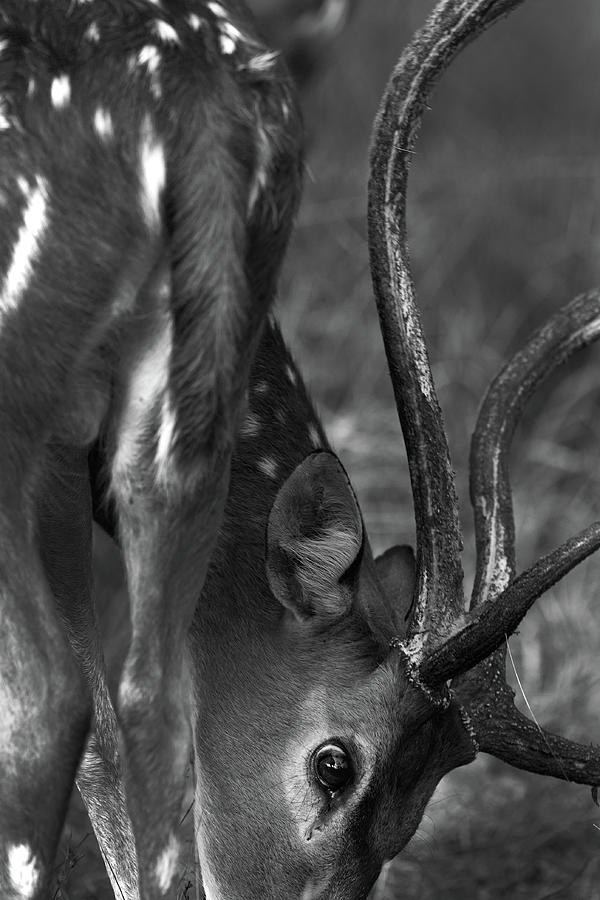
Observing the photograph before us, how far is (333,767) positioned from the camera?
3.22 meters

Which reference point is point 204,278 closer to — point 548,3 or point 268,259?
point 268,259

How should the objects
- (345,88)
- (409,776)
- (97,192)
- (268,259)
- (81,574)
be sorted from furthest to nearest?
(345,88)
(81,574)
(409,776)
(268,259)
(97,192)

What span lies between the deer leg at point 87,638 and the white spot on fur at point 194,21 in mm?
918

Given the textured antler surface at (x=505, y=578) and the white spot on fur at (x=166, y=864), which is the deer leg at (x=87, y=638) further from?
the textured antler surface at (x=505, y=578)

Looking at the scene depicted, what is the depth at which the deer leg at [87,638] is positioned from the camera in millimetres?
3236

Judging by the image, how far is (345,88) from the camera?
26.3ft

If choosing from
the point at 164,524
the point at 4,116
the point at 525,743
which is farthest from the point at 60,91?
the point at 525,743

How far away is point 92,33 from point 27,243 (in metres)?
0.41

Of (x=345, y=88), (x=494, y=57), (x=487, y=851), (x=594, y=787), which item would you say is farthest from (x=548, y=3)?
(x=594, y=787)

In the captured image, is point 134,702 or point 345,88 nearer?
point 134,702

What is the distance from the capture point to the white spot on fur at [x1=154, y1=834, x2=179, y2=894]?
2.64 metres

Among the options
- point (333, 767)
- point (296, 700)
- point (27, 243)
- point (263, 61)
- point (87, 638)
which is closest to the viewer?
point (27, 243)

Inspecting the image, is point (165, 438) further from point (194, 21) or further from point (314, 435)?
point (314, 435)

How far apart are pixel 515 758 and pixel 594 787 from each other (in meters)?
0.19
